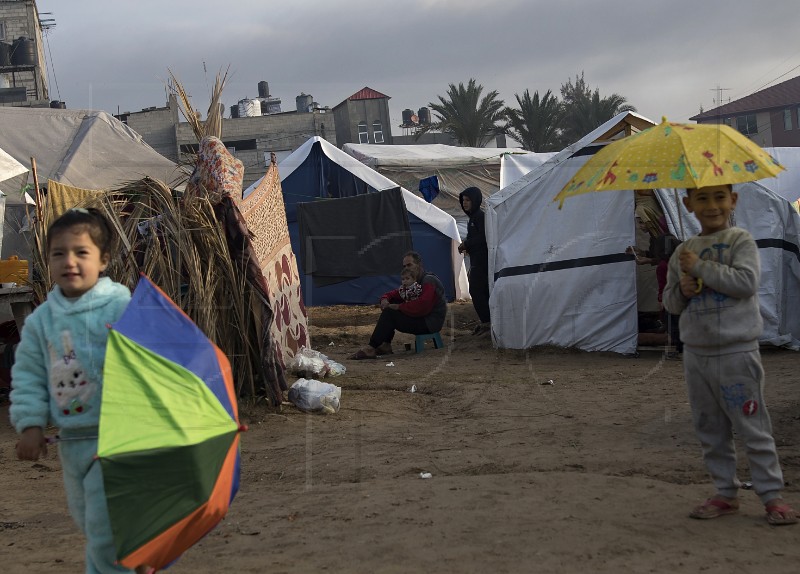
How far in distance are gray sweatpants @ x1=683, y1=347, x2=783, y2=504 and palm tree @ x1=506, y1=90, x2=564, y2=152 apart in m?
34.8

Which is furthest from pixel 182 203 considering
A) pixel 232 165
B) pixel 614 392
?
pixel 614 392

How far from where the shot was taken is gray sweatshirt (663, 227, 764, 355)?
4.12m

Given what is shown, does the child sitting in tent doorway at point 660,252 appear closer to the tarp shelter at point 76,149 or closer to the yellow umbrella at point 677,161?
the yellow umbrella at point 677,161

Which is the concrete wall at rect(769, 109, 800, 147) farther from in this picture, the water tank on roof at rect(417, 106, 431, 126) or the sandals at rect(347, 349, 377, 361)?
the sandals at rect(347, 349, 377, 361)

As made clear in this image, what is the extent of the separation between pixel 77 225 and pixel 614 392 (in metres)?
5.64

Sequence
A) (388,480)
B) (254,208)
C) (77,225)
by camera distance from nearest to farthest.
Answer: (77,225), (388,480), (254,208)

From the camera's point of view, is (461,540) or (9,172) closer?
(461,540)

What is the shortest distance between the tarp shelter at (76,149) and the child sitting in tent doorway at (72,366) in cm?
1081

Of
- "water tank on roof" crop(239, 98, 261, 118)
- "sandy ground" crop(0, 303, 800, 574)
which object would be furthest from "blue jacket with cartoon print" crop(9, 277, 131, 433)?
"water tank on roof" crop(239, 98, 261, 118)

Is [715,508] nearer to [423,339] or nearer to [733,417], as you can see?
[733,417]

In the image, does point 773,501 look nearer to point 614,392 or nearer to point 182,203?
point 614,392

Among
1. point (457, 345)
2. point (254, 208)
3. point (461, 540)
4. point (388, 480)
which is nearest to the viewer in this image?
point (461, 540)

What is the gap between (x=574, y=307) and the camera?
1053 cm

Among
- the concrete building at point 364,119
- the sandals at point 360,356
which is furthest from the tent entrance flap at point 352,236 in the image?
the concrete building at point 364,119
